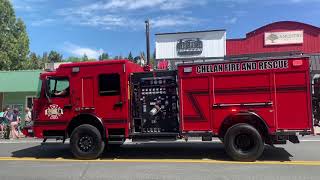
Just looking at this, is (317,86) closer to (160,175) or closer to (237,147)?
(237,147)

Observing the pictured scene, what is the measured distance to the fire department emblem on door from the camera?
13969mm

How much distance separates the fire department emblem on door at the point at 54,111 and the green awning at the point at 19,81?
16.9 meters

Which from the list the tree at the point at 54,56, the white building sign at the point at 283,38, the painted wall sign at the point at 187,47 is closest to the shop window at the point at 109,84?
the painted wall sign at the point at 187,47

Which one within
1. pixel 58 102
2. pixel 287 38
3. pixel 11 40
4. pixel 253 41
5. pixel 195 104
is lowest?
pixel 195 104

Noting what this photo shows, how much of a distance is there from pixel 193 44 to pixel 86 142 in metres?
25.9

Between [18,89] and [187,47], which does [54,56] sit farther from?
[18,89]

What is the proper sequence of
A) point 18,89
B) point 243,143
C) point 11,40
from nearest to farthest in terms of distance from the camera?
point 243,143
point 18,89
point 11,40

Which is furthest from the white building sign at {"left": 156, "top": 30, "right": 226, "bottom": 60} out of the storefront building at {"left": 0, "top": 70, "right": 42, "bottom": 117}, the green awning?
the storefront building at {"left": 0, "top": 70, "right": 42, "bottom": 117}

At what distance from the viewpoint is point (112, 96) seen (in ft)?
44.5

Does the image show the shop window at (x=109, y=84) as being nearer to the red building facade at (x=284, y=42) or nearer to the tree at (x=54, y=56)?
the red building facade at (x=284, y=42)

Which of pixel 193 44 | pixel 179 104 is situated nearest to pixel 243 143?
pixel 179 104

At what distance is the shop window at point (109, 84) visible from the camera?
13500 millimetres

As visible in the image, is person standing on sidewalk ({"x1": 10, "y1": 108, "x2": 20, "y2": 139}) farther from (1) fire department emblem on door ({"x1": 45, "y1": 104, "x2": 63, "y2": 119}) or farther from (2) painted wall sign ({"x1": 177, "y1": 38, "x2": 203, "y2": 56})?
(2) painted wall sign ({"x1": 177, "y1": 38, "x2": 203, "y2": 56})

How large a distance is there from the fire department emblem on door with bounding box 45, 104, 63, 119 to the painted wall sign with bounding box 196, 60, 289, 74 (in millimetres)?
4054
